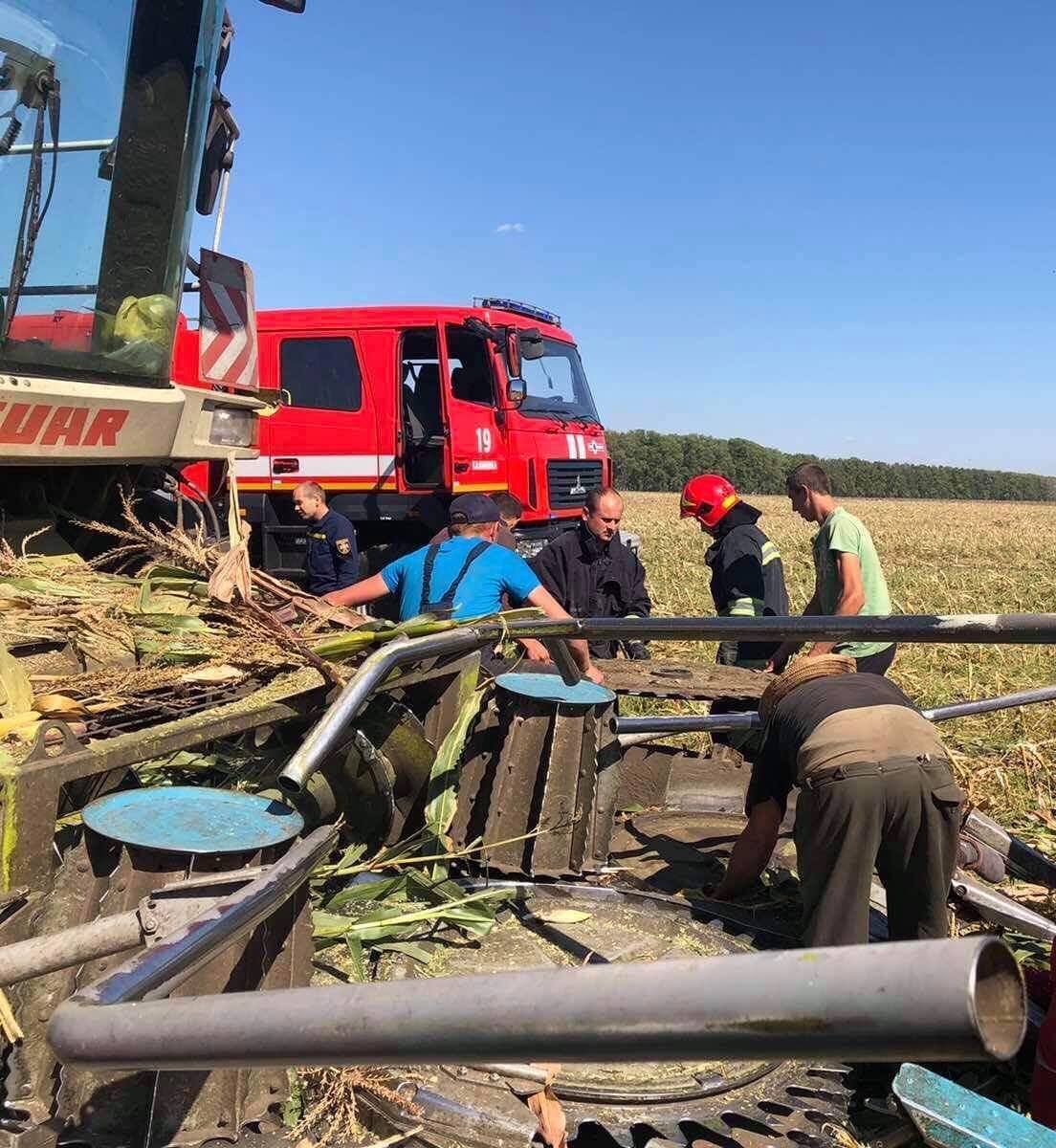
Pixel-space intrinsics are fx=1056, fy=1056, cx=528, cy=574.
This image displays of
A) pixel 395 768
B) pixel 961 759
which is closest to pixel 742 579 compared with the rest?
pixel 961 759

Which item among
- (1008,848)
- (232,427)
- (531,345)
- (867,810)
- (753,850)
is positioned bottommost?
(753,850)

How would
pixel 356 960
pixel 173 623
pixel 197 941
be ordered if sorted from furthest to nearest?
pixel 173 623
pixel 356 960
pixel 197 941

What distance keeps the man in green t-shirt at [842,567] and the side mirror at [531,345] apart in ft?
14.5

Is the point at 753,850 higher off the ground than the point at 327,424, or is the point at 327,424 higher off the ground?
the point at 327,424

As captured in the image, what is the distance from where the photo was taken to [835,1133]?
8.43 ft

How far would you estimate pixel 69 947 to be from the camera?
5.13ft

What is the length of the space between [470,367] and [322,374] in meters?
1.37

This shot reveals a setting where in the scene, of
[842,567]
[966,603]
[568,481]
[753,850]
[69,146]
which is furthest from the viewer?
[966,603]

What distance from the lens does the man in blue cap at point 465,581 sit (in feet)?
16.2

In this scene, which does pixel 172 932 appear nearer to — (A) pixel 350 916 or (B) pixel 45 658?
(A) pixel 350 916

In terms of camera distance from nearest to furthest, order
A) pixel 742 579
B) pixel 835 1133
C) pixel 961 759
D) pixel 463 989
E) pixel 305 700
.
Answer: pixel 463 989 → pixel 835 1133 → pixel 305 700 → pixel 961 759 → pixel 742 579

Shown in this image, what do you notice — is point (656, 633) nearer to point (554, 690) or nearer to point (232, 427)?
point (554, 690)

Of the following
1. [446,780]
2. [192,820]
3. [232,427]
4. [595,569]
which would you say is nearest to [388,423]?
[595,569]

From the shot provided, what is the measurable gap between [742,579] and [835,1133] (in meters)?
4.36
